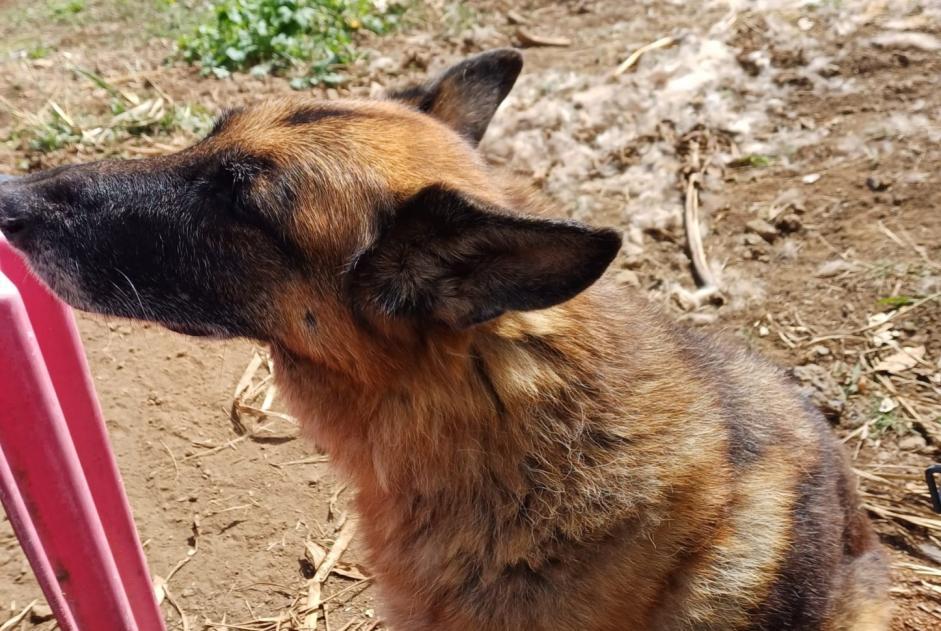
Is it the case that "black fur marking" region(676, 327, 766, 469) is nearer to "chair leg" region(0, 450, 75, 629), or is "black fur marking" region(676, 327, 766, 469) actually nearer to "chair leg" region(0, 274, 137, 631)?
"chair leg" region(0, 274, 137, 631)

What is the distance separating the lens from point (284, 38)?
24.8ft

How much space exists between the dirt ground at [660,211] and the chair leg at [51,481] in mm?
1238

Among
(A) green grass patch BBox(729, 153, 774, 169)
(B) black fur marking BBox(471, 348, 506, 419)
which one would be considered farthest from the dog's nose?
(A) green grass patch BBox(729, 153, 774, 169)

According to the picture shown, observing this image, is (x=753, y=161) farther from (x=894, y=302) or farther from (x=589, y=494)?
(x=589, y=494)

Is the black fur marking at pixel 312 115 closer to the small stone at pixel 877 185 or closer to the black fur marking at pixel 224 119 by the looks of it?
the black fur marking at pixel 224 119

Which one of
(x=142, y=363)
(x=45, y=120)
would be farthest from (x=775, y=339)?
(x=45, y=120)

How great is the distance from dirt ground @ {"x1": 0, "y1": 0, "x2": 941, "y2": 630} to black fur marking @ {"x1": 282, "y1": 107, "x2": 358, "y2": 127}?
2294 millimetres

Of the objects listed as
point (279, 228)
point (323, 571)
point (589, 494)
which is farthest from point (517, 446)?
point (323, 571)

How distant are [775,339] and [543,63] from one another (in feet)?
11.9

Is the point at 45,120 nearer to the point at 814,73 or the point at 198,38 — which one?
the point at 198,38

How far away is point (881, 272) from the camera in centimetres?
495

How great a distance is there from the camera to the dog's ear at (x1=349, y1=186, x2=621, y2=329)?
6.77 feet

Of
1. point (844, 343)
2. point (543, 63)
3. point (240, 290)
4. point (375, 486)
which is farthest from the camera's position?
point (543, 63)

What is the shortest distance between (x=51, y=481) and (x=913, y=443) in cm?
410
